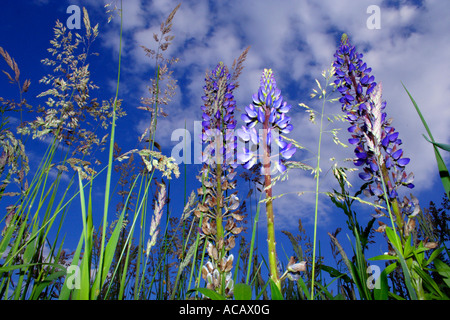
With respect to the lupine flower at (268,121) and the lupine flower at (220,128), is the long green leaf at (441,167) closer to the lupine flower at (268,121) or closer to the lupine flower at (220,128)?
the lupine flower at (268,121)

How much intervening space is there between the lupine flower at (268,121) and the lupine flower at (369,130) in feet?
1.70

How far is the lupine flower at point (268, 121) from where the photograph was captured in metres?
1.72

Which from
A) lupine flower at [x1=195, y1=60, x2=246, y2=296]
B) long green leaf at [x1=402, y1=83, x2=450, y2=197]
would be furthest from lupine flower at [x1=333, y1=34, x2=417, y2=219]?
lupine flower at [x1=195, y1=60, x2=246, y2=296]

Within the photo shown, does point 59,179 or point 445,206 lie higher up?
point 445,206

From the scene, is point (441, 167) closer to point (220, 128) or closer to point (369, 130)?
point (369, 130)

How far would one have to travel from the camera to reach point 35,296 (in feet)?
4.88
